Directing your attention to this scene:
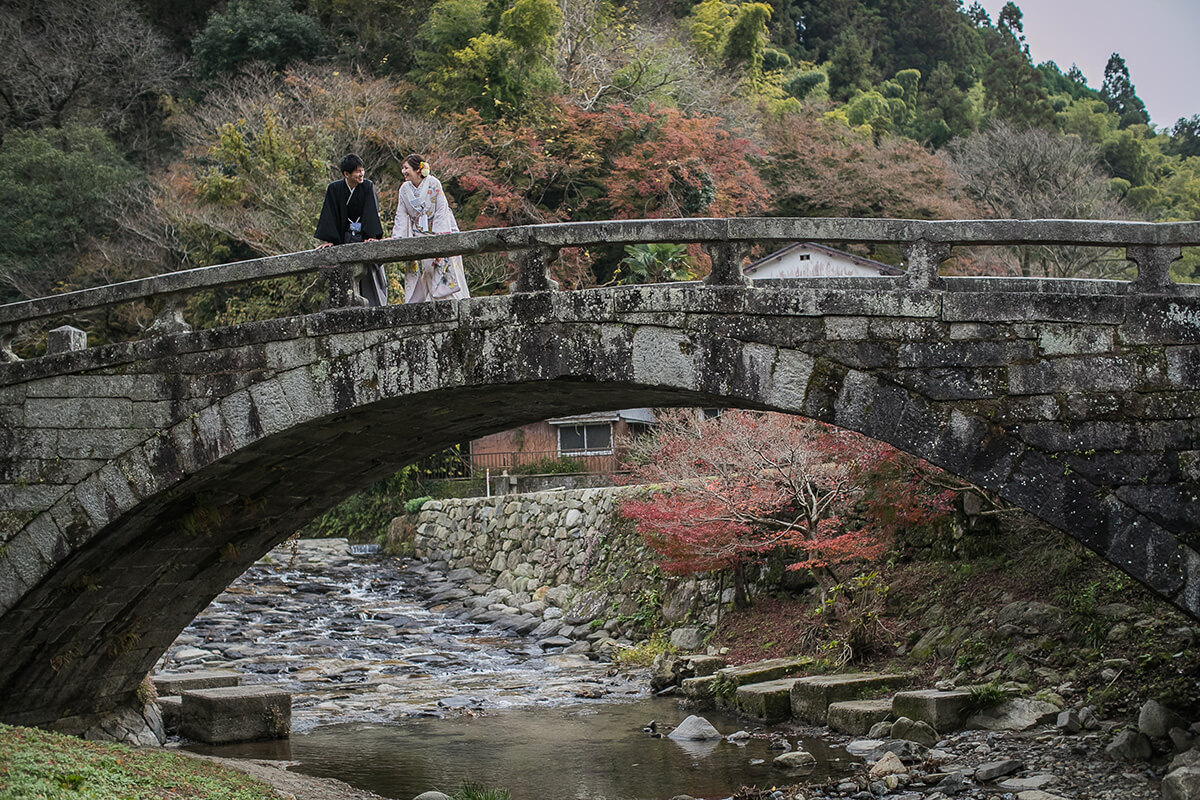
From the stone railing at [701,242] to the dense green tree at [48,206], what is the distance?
1961 centimetres

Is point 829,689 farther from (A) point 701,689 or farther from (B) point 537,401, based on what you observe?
(B) point 537,401

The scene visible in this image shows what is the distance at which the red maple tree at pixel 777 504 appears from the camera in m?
12.4

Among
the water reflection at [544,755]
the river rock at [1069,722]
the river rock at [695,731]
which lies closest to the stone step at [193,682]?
the water reflection at [544,755]

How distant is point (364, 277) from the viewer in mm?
7906

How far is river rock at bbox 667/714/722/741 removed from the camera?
35.0 feet

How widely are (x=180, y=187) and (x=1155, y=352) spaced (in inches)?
862

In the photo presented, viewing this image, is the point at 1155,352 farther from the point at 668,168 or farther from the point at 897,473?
the point at 668,168

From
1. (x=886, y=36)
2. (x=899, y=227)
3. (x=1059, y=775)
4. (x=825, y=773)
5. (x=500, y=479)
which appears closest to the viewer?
(x=899, y=227)

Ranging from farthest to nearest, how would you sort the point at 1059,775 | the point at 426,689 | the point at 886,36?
the point at 886,36 < the point at 426,689 < the point at 1059,775

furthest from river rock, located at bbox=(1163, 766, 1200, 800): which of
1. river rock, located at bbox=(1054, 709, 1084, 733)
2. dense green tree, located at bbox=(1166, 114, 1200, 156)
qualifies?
dense green tree, located at bbox=(1166, 114, 1200, 156)

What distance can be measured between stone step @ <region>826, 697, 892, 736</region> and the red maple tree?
202 cm

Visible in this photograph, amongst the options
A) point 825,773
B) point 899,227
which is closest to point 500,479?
point 825,773

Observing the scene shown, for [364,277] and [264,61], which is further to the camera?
[264,61]

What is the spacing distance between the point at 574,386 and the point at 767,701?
17.0ft
